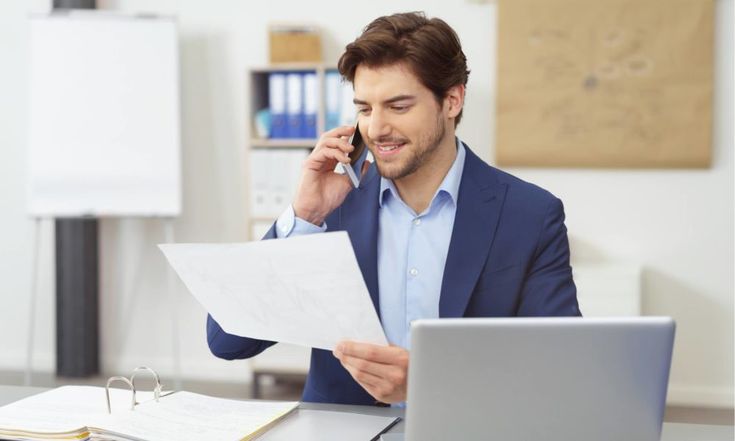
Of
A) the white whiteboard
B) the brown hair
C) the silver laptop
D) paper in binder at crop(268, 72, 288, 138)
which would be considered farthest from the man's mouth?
the white whiteboard

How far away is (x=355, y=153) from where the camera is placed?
193cm

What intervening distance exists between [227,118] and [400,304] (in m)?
3.07

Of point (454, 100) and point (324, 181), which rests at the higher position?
point (454, 100)

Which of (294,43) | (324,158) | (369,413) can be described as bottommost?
(369,413)

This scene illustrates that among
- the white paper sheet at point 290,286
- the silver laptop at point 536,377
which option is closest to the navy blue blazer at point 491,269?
the white paper sheet at point 290,286

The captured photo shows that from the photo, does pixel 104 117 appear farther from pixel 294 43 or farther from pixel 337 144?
pixel 337 144

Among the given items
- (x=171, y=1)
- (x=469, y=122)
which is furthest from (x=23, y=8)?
(x=469, y=122)

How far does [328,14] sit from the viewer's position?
182 inches

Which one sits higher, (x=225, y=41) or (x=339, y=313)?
(x=225, y=41)

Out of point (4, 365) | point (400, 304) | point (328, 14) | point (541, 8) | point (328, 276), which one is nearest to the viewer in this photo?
point (328, 276)

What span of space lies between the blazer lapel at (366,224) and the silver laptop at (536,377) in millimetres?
682

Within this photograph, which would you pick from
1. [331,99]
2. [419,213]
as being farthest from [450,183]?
[331,99]

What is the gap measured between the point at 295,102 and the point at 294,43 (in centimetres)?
29

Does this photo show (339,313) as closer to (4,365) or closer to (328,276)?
(328,276)
